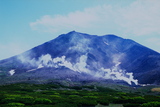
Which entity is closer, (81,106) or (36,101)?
(81,106)

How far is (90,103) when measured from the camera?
2333cm

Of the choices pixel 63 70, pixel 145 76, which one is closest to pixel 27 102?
pixel 63 70

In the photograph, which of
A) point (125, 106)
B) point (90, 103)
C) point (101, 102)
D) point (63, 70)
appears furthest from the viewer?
point (63, 70)

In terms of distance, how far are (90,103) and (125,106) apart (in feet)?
14.5

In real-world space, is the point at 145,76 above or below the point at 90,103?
above

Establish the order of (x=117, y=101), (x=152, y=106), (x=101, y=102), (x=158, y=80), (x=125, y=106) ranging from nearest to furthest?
(x=152, y=106), (x=125, y=106), (x=101, y=102), (x=117, y=101), (x=158, y=80)

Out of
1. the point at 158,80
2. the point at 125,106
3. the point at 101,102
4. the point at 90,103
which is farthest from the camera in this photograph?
the point at 158,80

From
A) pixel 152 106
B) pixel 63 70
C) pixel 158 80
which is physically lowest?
pixel 152 106

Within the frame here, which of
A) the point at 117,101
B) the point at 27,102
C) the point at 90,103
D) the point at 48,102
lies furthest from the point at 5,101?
the point at 117,101

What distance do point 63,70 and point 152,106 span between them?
171416mm

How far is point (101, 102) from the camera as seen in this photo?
25062mm

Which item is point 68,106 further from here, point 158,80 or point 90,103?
point 158,80

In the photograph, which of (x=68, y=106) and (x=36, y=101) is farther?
(x=36, y=101)

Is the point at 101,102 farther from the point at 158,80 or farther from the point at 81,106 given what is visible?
the point at 158,80
